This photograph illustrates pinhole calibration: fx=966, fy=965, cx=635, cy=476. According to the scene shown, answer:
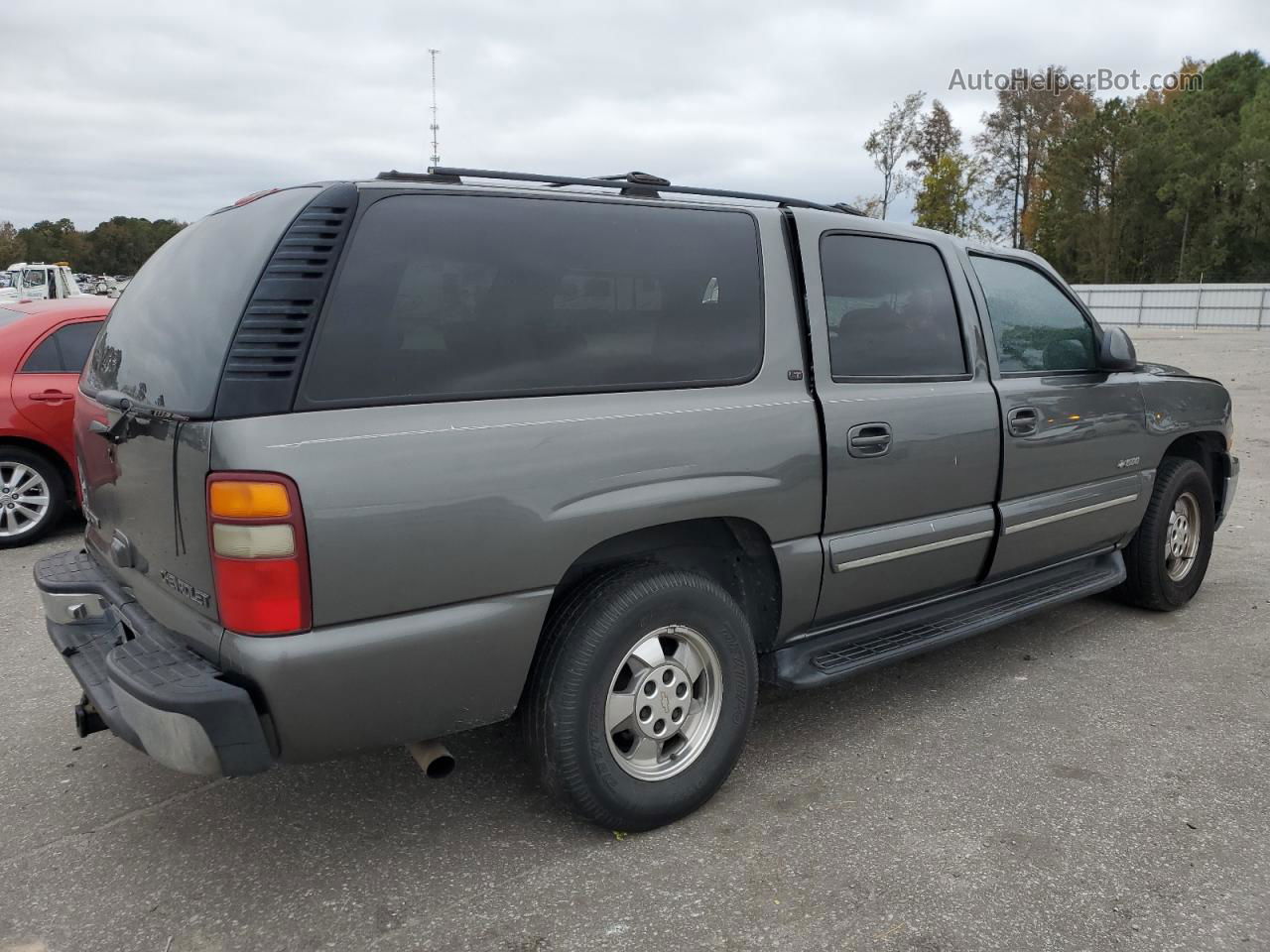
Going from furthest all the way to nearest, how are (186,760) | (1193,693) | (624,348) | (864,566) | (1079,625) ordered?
(1079,625) < (1193,693) < (864,566) < (624,348) < (186,760)

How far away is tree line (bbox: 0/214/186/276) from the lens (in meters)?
93.3

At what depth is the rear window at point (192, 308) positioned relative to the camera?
7.71ft

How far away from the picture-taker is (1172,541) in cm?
488

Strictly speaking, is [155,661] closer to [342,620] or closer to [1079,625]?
[342,620]

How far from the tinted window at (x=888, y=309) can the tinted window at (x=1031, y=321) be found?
11.5 inches

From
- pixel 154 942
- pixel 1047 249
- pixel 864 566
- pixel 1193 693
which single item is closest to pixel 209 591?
pixel 154 942

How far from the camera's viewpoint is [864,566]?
3.31 meters

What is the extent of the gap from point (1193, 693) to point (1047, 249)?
62578mm

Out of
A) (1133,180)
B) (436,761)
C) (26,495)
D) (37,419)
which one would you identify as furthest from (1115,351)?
(1133,180)

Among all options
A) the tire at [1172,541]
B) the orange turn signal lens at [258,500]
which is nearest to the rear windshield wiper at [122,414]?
the orange turn signal lens at [258,500]

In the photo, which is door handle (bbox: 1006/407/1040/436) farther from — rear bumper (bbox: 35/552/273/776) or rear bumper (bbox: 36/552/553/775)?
rear bumper (bbox: 35/552/273/776)

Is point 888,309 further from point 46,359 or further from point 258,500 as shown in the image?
point 46,359

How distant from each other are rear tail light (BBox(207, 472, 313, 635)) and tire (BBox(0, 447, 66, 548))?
516 centimetres

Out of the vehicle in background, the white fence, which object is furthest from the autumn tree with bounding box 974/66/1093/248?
the vehicle in background
